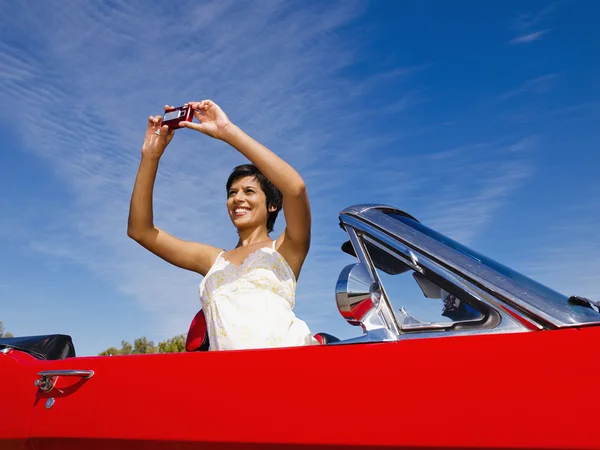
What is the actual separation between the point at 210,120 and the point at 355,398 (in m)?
1.53

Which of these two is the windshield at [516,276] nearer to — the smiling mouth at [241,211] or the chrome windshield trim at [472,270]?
the chrome windshield trim at [472,270]

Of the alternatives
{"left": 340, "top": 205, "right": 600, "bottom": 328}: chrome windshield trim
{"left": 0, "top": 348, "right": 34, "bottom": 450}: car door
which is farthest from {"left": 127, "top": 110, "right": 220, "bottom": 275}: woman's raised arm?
{"left": 340, "top": 205, "right": 600, "bottom": 328}: chrome windshield trim

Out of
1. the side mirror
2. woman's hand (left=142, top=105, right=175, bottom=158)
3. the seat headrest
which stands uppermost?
woman's hand (left=142, top=105, right=175, bottom=158)

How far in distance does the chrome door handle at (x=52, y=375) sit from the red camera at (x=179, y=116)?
1167 mm

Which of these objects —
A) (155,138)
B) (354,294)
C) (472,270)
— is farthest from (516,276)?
(155,138)

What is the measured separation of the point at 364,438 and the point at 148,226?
2.17 m

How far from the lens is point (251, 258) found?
2812 mm

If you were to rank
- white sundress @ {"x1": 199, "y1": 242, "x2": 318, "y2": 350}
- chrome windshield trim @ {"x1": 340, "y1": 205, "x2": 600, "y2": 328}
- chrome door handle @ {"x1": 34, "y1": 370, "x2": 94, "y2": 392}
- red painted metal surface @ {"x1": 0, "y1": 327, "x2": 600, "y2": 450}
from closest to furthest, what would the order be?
red painted metal surface @ {"x1": 0, "y1": 327, "x2": 600, "y2": 450}
chrome windshield trim @ {"x1": 340, "y1": 205, "x2": 600, "y2": 328}
chrome door handle @ {"x1": 34, "y1": 370, "x2": 94, "y2": 392}
white sundress @ {"x1": 199, "y1": 242, "x2": 318, "y2": 350}

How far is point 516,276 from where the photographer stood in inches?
61.6

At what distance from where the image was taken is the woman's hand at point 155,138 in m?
3.04

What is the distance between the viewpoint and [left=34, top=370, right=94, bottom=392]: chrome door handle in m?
1.85

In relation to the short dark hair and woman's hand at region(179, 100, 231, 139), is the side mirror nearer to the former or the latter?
woman's hand at region(179, 100, 231, 139)

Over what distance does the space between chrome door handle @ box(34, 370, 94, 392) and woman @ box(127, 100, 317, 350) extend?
0.67 m

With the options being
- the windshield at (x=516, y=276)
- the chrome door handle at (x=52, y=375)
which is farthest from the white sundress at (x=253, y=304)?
the windshield at (x=516, y=276)
